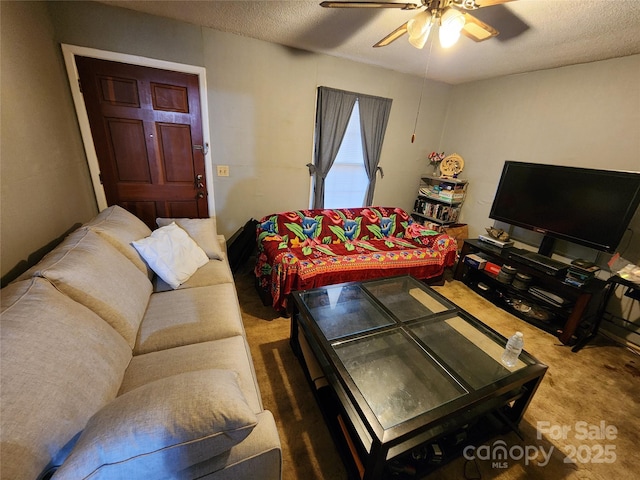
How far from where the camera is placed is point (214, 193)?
2787 mm

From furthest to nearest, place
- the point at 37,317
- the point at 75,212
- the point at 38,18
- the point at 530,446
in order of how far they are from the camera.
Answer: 1. the point at 75,212
2. the point at 38,18
3. the point at 530,446
4. the point at 37,317

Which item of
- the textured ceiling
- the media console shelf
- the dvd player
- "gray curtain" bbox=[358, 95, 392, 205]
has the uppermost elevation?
the textured ceiling

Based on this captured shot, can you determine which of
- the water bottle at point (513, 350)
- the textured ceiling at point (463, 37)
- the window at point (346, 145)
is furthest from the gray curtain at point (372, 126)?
the water bottle at point (513, 350)

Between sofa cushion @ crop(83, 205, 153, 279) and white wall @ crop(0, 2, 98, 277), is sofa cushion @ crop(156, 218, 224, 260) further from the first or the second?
white wall @ crop(0, 2, 98, 277)

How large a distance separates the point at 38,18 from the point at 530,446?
13.5ft

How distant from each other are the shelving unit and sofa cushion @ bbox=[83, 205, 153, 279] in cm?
342

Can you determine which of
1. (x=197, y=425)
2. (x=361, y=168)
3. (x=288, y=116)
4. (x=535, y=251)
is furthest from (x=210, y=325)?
(x=535, y=251)

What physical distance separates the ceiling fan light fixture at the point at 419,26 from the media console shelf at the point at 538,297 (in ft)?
7.01

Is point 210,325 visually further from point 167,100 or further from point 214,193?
point 167,100

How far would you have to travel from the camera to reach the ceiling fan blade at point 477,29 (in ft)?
4.53

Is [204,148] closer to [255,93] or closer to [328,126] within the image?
[255,93]

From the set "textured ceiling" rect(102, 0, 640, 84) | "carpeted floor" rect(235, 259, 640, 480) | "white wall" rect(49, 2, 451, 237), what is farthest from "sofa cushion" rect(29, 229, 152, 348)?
"textured ceiling" rect(102, 0, 640, 84)

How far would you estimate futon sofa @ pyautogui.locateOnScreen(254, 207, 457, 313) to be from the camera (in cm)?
217

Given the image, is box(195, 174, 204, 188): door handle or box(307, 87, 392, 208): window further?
box(307, 87, 392, 208): window
